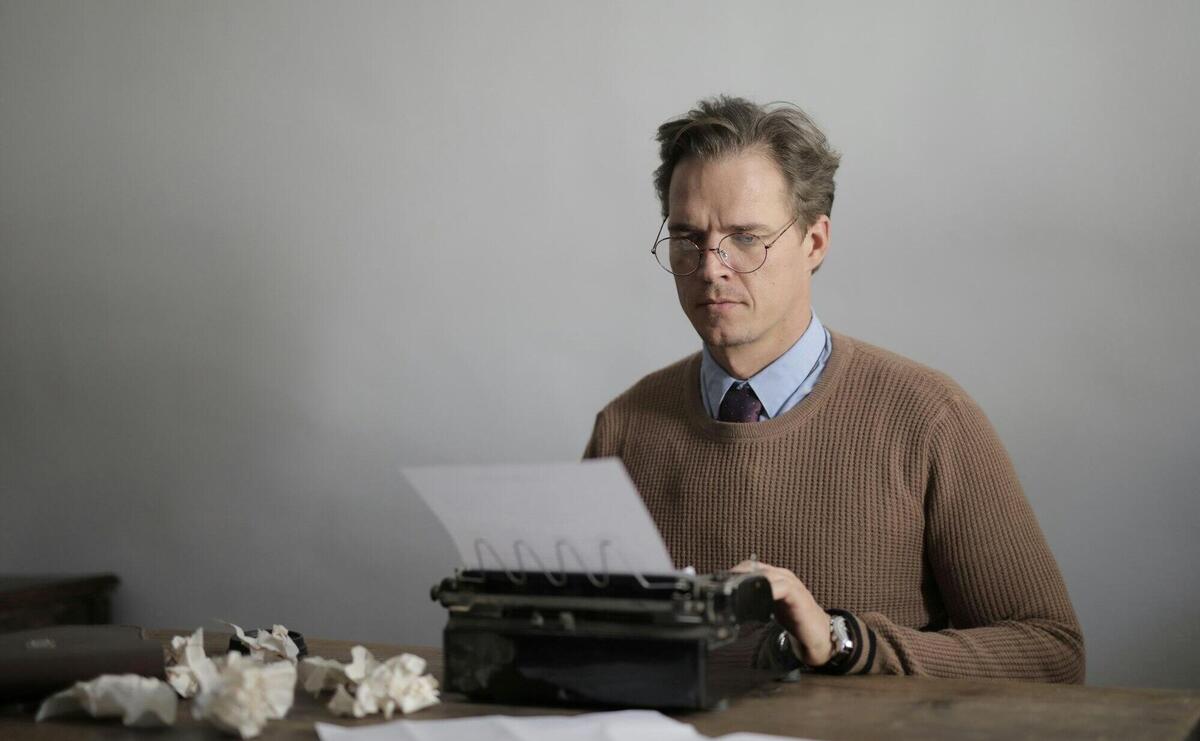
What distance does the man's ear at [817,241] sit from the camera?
2205mm

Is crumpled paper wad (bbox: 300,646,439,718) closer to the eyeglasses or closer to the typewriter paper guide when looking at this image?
the typewriter paper guide

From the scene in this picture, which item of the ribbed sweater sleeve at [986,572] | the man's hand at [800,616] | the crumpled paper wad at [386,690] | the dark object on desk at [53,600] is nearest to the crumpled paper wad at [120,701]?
the crumpled paper wad at [386,690]

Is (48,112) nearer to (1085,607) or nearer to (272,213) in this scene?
(272,213)

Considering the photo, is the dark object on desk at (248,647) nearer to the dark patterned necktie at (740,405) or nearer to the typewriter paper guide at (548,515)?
the typewriter paper guide at (548,515)

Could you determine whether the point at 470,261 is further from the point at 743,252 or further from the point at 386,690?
the point at 386,690

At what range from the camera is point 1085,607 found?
8.22 feet

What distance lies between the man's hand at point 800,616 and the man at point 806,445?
1.35 feet

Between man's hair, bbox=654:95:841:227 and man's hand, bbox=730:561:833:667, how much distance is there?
0.79 metres

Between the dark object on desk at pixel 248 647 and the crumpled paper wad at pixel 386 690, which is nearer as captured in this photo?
the crumpled paper wad at pixel 386 690

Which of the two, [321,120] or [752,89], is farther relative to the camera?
[321,120]

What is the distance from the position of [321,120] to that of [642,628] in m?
2.32

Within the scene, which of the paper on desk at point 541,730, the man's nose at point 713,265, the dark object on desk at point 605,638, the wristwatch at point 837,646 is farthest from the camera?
the man's nose at point 713,265

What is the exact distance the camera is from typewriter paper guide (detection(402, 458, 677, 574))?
1.27 m

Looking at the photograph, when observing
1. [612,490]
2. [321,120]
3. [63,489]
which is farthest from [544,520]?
[63,489]
